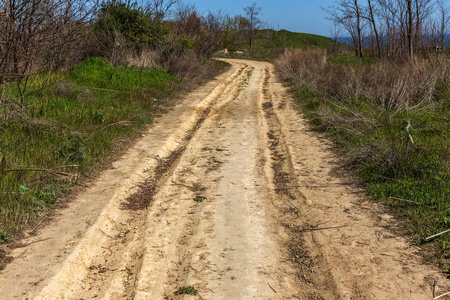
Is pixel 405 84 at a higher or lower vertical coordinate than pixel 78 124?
higher

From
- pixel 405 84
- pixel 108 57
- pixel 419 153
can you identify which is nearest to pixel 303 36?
pixel 108 57

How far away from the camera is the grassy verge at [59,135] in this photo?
4121mm

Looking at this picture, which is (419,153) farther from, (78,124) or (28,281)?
(78,124)

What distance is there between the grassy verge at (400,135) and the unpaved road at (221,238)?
0.89 feet

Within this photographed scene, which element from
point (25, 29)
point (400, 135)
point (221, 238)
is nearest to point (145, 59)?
point (25, 29)

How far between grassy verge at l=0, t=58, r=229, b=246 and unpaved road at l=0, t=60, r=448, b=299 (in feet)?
1.03

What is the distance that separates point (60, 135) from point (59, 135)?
18 mm

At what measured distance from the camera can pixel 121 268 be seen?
10.7ft

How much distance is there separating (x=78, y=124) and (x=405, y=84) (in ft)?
22.5

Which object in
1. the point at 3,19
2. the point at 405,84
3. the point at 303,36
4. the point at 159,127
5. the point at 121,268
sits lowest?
the point at 121,268

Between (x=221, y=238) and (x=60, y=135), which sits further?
(x=60, y=135)

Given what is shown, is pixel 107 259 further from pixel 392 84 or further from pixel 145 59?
pixel 145 59

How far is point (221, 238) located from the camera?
12.0 ft

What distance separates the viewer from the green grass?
13.6 ft
